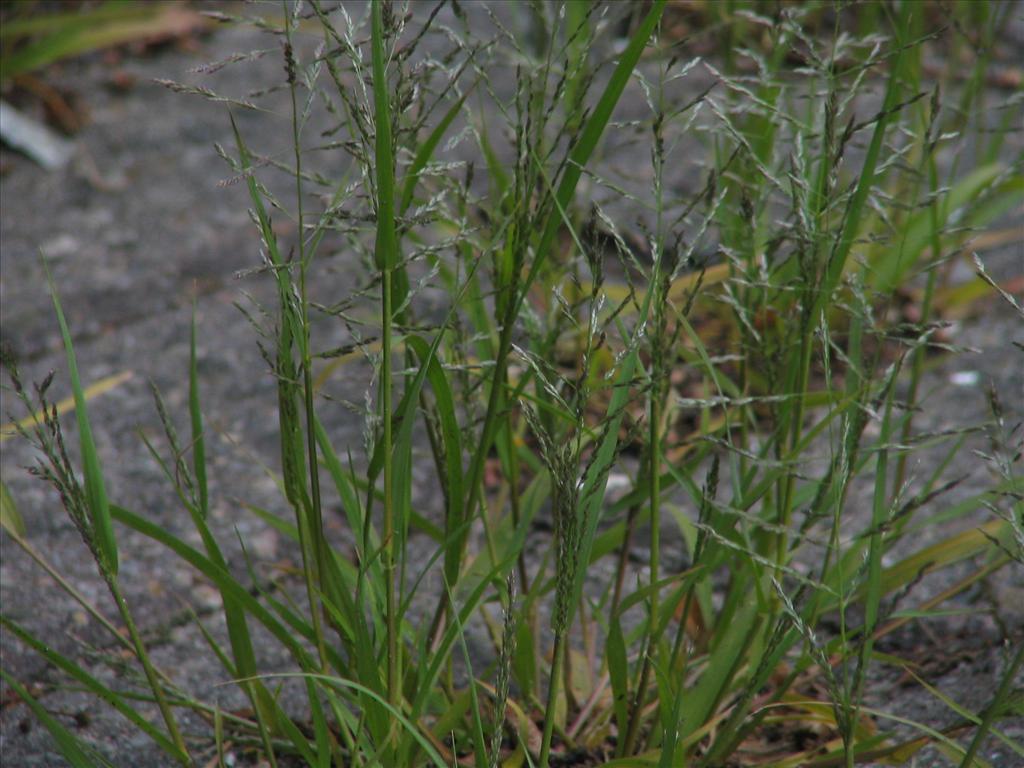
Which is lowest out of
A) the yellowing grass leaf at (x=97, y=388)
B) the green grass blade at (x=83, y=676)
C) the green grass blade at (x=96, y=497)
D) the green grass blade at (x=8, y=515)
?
the yellowing grass leaf at (x=97, y=388)

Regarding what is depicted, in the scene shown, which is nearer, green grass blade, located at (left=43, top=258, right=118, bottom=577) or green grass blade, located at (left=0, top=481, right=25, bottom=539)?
green grass blade, located at (left=43, top=258, right=118, bottom=577)

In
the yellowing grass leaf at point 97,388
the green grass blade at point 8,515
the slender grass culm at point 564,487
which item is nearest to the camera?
the slender grass culm at point 564,487

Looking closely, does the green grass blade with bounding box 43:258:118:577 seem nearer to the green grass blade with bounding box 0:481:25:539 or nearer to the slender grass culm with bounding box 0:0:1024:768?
the slender grass culm with bounding box 0:0:1024:768

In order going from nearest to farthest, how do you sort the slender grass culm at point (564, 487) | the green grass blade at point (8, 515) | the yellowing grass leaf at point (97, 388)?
the slender grass culm at point (564, 487)
the green grass blade at point (8, 515)
the yellowing grass leaf at point (97, 388)

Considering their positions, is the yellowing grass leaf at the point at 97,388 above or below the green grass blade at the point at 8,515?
below

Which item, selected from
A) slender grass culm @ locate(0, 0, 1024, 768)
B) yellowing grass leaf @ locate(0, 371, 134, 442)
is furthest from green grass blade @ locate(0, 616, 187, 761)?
yellowing grass leaf @ locate(0, 371, 134, 442)

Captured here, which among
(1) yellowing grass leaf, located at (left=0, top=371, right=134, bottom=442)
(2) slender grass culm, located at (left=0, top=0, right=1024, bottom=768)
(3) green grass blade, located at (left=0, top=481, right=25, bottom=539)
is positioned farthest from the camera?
(1) yellowing grass leaf, located at (left=0, top=371, right=134, bottom=442)

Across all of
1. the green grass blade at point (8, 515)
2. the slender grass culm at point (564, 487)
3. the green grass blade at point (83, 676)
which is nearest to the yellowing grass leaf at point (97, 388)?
the slender grass culm at point (564, 487)

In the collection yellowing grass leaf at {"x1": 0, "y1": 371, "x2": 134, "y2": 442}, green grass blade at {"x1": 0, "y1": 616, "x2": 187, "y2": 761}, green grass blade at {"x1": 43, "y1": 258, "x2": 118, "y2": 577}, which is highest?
green grass blade at {"x1": 43, "y1": 258, "x2": 118, "y2": 577}

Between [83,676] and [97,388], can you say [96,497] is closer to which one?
[83,676]

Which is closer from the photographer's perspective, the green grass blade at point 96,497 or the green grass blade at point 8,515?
the green grass blade at point 96,497

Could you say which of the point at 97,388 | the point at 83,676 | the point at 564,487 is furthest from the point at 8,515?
the point at 97,388

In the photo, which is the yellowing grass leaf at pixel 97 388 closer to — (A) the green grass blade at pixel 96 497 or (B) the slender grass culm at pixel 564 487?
(B) the slender grass culm at pixel 564 487

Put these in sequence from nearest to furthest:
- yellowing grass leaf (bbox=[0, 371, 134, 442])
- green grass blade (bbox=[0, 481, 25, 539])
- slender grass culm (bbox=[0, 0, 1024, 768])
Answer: slender grass culm (bbox=[0, 0, 1024, 768]) → green grass blade (bbox=[0, 481, 25, 539]) → yellowing grass leaf (bbox=[0, 371, 134, 442])
